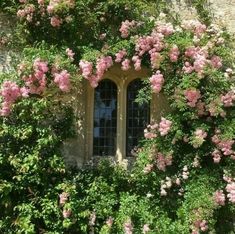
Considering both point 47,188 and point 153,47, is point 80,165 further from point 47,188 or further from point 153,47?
point 153,47

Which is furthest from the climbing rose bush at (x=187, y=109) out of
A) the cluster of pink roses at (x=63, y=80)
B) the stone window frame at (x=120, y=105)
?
the stone window frame at (x=120, y=105)

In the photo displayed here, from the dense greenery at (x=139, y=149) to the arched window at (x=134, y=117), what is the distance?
0.54m

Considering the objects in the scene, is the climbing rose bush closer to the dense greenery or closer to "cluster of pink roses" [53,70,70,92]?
the dense greenery

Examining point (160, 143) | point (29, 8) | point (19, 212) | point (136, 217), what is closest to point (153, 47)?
point (160, 143)

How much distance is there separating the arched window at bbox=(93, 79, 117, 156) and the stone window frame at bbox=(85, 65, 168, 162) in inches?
3.2

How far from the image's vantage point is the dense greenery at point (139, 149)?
23.2 ft

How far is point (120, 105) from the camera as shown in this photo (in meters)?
8.30

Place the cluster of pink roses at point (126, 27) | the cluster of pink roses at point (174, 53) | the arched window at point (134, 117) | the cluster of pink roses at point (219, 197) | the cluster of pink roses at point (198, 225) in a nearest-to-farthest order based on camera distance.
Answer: the cluster of pink roses at point (198, 225), the cluster of pink roses at point (219, 197), the cluster of pink roses at point (174, 53), the cluster of pink roses at point (126, 27), the arched window at point (134, 117)

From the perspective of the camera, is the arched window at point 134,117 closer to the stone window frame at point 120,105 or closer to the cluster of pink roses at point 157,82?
the stone window frame at point 120,105

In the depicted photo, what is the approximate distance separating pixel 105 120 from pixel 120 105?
1.19 feet

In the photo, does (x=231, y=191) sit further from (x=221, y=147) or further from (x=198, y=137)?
(x=198, y=137)

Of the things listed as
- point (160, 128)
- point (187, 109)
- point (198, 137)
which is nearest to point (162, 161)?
point (160, 128)

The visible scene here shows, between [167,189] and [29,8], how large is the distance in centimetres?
339

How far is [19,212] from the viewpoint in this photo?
285 inches
